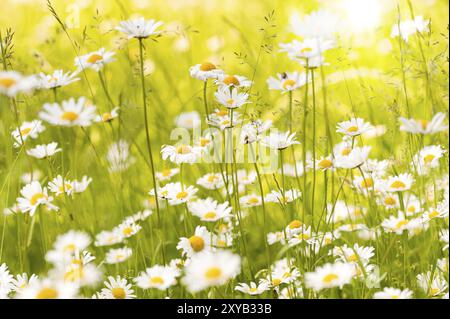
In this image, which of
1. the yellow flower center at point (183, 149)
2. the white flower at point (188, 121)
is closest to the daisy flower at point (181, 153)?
the yellow flower center at point (183, 149)

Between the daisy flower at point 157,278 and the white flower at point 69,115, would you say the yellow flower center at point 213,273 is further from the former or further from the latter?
the white flower at point 69,115

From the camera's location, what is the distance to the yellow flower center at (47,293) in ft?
2.22

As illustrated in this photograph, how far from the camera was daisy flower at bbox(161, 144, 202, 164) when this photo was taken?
0.97 meters

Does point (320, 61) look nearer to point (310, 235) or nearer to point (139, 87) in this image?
point (310, 235)

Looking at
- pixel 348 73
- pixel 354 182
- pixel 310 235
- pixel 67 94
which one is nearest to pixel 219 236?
pixel 310 235

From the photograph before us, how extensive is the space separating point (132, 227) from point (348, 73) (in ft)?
1.94

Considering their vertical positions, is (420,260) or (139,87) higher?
(139,87)

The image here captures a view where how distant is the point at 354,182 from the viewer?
1094 mm

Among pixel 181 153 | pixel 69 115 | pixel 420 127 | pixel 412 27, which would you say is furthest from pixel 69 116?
pixel 412 27

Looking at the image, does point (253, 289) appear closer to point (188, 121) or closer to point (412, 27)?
point (188, 121)

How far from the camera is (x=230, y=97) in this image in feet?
2.95

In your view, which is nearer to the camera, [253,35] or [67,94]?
[67,94]
